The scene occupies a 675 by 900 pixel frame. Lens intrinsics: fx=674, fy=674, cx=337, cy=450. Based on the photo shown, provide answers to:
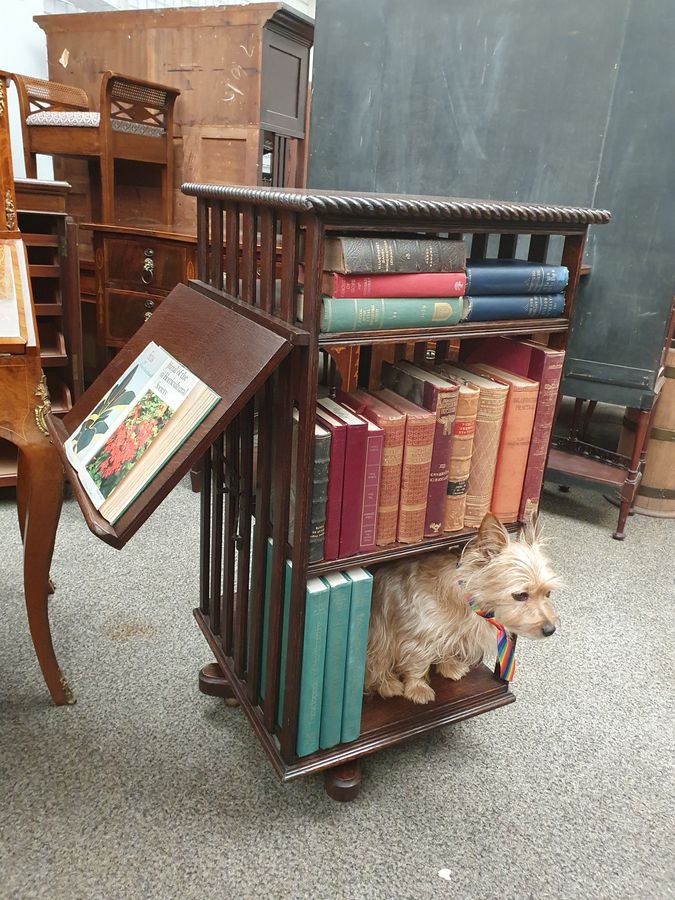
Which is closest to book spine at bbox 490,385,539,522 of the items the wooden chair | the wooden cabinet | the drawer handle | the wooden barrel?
the wooden barrel

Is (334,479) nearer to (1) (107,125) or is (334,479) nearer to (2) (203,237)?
(2) (203,237)

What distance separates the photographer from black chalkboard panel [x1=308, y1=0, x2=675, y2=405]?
94.0 inches

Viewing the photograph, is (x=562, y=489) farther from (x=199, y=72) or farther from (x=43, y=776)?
(x=199, y=72)

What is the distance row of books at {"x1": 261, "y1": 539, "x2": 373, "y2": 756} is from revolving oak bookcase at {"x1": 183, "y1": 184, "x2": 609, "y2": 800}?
0.8 inches

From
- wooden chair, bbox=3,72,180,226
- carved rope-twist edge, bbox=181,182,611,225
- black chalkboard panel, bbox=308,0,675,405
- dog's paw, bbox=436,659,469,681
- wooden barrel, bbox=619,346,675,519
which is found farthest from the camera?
wooden chair, bbox=3,72,180,226

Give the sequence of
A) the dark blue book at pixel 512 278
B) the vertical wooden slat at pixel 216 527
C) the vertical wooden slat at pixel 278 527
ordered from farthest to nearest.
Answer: the vertical wooden slat at pixel 216 527 → the dark blue book at pixel 512 278 → the vertical wooden slat at pixel 278 527

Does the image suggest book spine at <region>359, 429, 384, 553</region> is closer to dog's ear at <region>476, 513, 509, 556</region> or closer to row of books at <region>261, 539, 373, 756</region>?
row of books at <region>261, 539, 373, 756</region>

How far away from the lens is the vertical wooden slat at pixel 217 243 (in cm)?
135

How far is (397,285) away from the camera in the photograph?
1119 mm

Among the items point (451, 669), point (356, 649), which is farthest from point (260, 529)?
Answer: point (451, 669)

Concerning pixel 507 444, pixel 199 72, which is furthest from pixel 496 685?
pixel 199 72

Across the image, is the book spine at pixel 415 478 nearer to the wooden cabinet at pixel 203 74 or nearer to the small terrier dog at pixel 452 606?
the small terrier dog at pixel 452 606

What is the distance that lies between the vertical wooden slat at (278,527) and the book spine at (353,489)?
0.11 m

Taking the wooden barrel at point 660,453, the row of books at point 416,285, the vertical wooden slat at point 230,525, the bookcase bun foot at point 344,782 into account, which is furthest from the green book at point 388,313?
the wooden barrel at point 660,453
